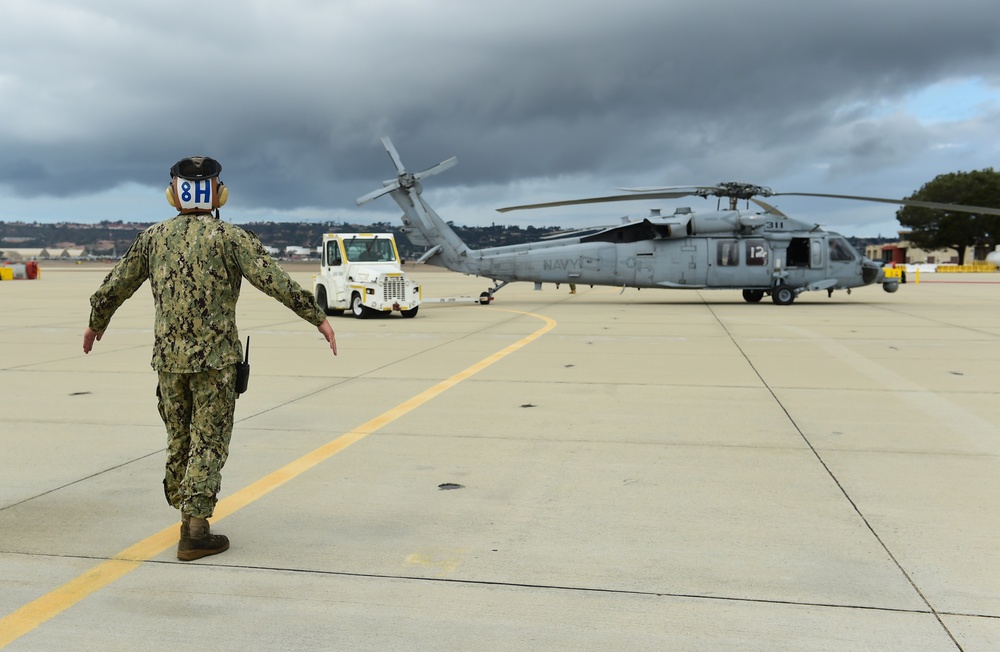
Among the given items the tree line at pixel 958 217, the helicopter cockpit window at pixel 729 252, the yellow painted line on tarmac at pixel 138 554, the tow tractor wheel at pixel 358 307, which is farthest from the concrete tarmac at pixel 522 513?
the tree line at pixel 958 217

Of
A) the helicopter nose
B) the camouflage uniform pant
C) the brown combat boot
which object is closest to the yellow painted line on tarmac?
the brown combat boot

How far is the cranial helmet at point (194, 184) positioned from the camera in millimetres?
4625

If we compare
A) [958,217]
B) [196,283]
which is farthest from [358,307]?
[958,217]

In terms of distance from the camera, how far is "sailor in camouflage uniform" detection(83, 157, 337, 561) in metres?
4.46

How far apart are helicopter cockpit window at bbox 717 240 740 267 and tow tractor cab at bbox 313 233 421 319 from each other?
10.2m

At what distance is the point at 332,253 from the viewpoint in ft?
70.7

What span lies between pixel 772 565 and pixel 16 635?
3.50 m

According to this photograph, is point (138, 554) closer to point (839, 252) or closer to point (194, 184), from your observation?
point (194, 184)

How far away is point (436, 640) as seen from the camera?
346 centimetres

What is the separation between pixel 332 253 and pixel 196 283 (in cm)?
1731

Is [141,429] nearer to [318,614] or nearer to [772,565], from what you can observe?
[318,614]

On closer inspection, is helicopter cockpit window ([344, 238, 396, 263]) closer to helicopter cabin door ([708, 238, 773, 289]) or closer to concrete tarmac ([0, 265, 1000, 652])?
concrete tarmac ([0, 265, 1000, 652])

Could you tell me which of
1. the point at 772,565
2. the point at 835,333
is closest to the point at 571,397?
the point at 772,565

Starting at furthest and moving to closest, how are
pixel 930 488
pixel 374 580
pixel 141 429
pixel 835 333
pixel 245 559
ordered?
pixel 835 333 → pixel 141 429 → pixel 930 488 → pixel 245 559 → pixel 374 580
